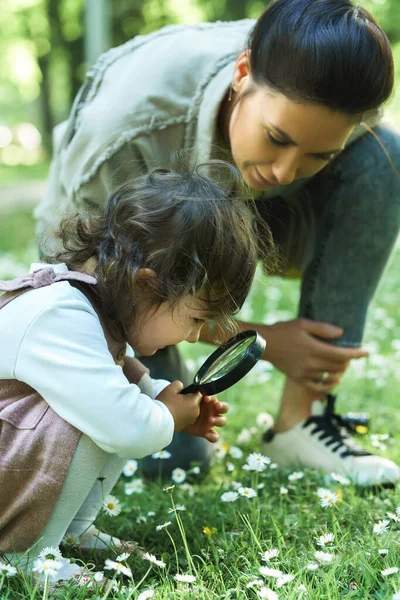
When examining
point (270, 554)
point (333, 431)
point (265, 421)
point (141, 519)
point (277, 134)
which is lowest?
point (265, 421)

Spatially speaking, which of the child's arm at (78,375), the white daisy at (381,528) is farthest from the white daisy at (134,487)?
the white daisy at (381,528)

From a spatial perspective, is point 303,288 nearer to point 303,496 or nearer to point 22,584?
point 303,496

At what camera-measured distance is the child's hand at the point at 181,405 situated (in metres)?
1.98

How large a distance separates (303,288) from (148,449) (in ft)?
4.11

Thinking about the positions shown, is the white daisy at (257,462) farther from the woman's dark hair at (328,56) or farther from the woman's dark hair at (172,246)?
the woman's dark hair at (328,56)

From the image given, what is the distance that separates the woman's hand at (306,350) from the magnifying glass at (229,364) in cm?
66

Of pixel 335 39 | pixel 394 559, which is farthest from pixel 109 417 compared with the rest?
pixel 335 39

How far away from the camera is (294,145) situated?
228 centimetres

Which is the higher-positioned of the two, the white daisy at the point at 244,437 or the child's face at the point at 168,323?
the child's face at the point at 168,323

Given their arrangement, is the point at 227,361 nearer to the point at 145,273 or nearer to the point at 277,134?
the point at 145,273

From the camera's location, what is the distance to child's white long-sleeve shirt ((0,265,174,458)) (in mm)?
1715

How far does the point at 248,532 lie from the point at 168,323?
59 centimetres

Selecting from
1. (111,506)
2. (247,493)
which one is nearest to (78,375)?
(111,506)

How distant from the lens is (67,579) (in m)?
1.79
